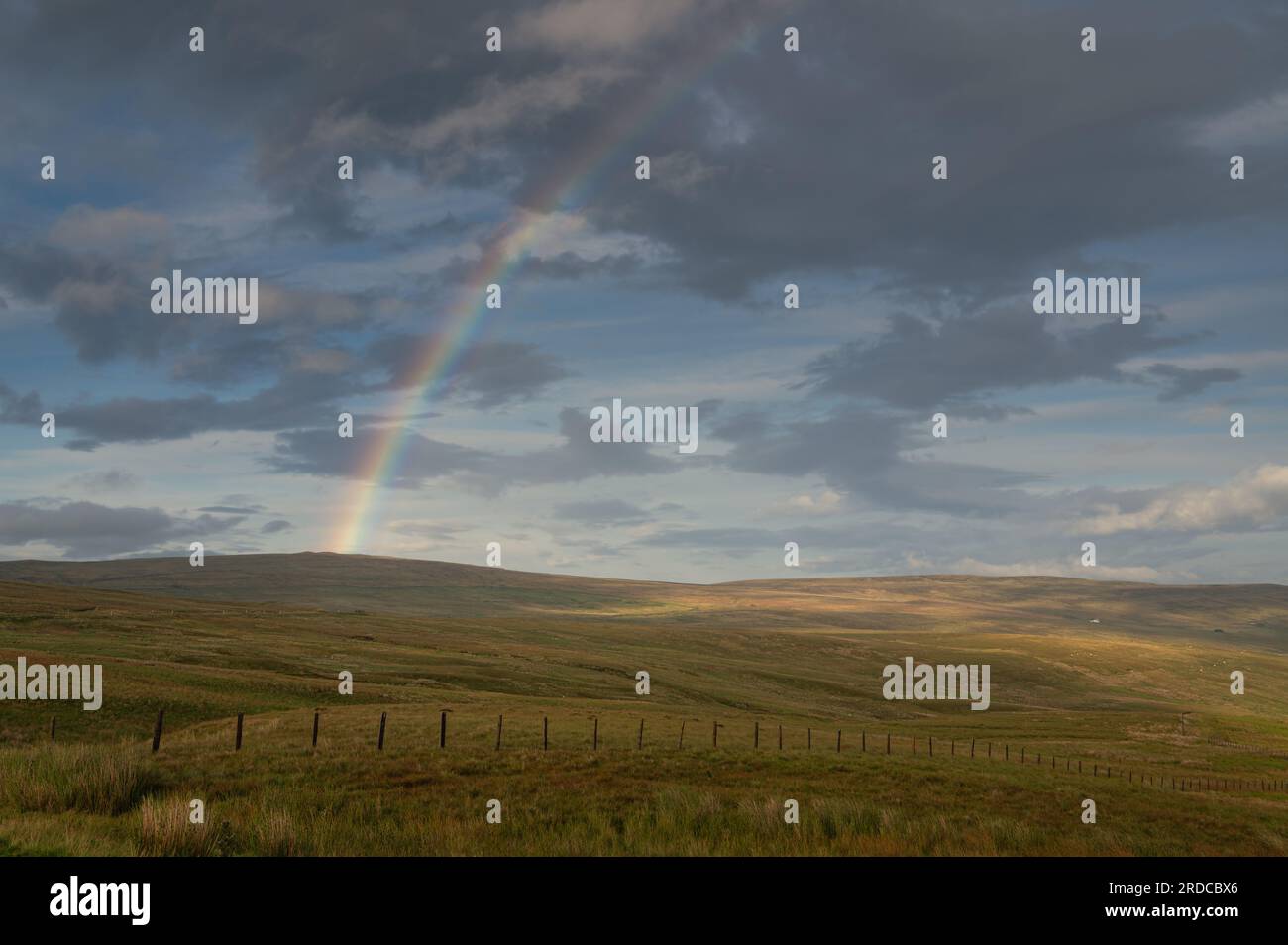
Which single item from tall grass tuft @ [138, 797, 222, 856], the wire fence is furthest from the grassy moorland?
the wire fence

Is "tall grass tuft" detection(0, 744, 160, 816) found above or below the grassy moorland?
above

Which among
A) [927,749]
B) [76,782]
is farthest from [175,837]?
[927,749]

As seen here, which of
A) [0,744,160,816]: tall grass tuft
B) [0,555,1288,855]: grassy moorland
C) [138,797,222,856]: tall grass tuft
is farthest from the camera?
[0,744,160,816]: tall grass tuft

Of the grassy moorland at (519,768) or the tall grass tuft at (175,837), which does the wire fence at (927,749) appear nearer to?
the grassy moorland at (519,768)

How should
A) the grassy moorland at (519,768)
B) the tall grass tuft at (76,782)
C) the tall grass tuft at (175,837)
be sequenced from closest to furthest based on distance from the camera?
the tall grass tuft at (175,837) < the grassy moorland at (519,768) < the tall grass tuft at (76,782)

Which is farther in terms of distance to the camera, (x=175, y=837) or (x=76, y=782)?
(x=76, y=782)

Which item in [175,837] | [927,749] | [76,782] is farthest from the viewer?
[927,749]

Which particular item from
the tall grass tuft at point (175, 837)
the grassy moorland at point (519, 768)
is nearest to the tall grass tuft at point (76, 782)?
the grassy moorland at point (519, 768)

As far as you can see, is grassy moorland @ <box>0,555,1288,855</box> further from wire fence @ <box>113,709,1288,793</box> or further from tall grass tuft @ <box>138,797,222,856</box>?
wire fence @ <box>113,709,1288,793</box>

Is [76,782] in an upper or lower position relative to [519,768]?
upper

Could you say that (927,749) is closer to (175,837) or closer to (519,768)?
(519,768)
